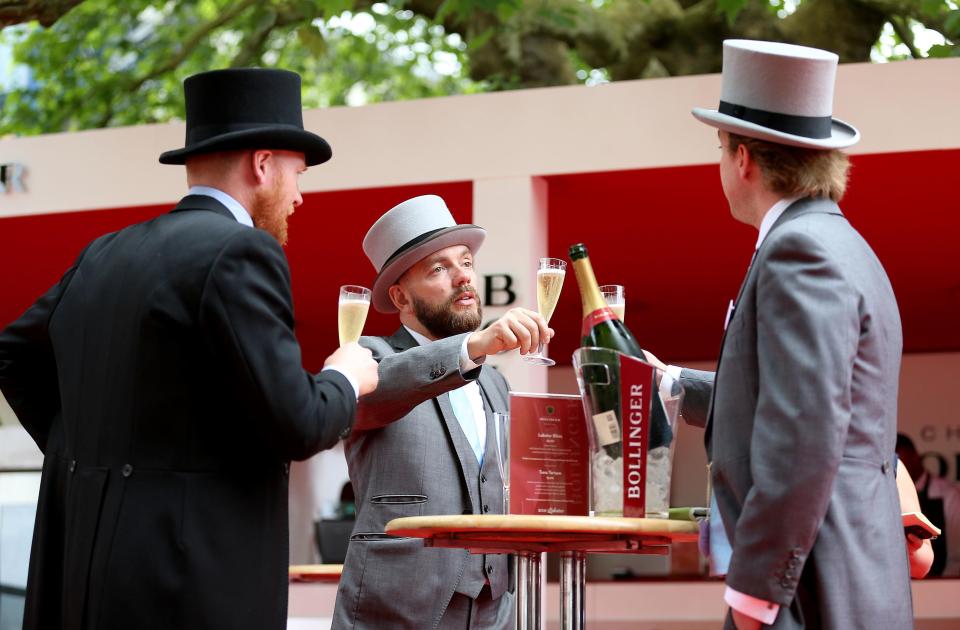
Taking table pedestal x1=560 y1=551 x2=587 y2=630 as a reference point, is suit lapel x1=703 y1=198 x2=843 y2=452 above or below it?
above

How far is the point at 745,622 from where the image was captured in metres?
2.24

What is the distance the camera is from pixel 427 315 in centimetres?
374

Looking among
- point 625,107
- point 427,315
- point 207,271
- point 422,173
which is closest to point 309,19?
point 422,173

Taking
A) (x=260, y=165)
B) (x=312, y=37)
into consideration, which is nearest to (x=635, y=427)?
(x=260, y=165)

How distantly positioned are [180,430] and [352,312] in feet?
2.50

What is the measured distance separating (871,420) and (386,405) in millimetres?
1253

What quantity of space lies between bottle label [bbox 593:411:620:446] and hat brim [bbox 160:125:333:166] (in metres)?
0.77

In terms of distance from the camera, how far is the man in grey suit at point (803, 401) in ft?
7.21

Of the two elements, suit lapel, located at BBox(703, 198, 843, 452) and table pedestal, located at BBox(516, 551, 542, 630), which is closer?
suit lapel, located at BBox(703, 198, 843, 452)

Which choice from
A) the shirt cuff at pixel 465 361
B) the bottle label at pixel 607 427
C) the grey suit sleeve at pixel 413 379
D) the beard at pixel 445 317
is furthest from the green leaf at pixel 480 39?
the bottle label at pixel 607 427

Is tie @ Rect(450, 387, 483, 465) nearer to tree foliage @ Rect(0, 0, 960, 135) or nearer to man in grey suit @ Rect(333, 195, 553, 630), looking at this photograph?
man in grey suit @ Rect(333, 195, 553, 630)

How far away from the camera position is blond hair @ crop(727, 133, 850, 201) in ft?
8.13

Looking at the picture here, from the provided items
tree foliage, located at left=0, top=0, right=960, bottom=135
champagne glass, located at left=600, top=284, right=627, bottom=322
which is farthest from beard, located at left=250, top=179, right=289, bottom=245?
tree foliage, located at left=0, top=0, right=960, bottom=135

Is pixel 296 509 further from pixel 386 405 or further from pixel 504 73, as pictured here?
pixel 386 405
